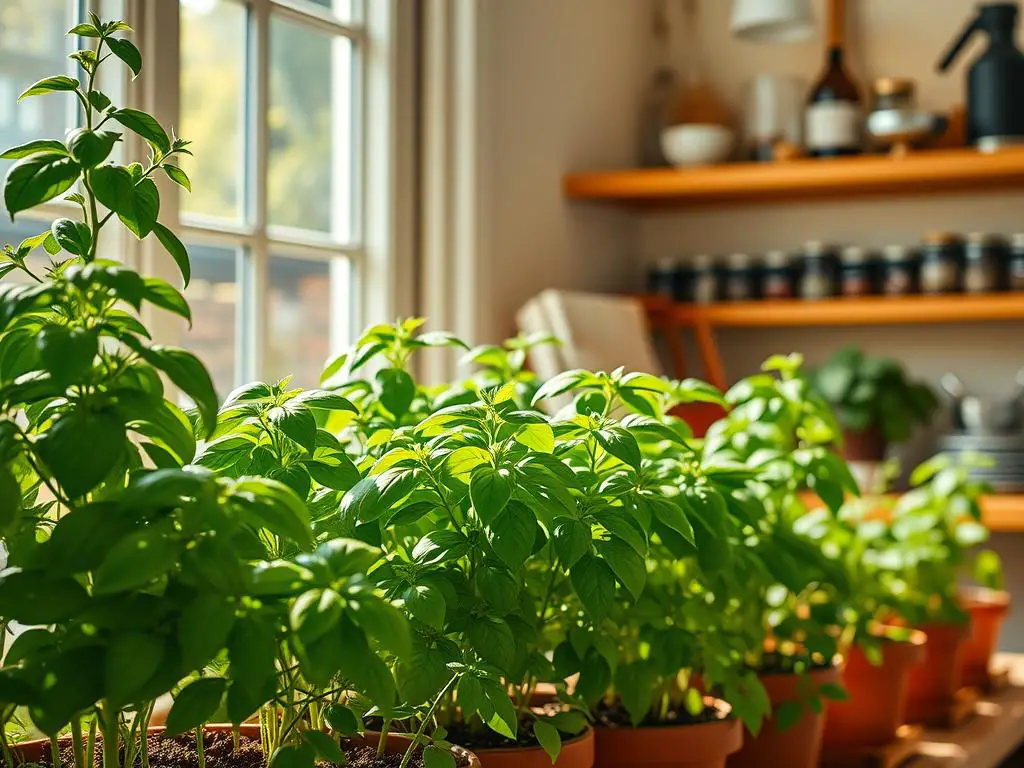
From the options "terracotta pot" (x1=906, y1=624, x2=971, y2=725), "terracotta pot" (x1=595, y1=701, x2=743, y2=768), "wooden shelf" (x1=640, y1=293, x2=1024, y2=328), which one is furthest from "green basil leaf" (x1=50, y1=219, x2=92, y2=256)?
"wooden shelf" (x1=640, y1=293, x2=1024, y2=328)

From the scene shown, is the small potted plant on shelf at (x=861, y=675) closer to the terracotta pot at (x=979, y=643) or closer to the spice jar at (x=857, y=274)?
the terracotta pot at (x=979, y=643)

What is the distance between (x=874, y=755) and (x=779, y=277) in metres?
1.63

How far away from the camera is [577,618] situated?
99cm

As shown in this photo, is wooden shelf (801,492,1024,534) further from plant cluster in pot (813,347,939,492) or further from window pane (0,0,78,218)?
window pane (0,0,78,218)

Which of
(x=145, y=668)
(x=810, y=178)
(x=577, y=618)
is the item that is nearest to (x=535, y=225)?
(x=810, y=178)

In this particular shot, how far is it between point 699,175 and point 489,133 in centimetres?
58

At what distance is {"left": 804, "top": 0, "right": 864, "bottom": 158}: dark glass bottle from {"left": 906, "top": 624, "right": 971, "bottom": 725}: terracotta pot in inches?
53.5

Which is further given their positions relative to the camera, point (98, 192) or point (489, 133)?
point (489, 133)

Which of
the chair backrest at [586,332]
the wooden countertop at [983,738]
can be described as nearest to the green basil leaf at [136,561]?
the wooden countertop at [983,738]

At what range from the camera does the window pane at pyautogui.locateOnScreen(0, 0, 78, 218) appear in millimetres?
1618

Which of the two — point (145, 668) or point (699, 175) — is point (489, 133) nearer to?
point (699, 175)

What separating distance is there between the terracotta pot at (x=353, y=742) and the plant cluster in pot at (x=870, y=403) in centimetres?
198

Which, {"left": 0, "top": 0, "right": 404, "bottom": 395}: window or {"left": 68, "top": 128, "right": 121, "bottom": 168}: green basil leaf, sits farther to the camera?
{"left": 0, "top": 0, "right": 404, "bottom": 395}: window

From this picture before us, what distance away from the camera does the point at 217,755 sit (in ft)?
2.87
